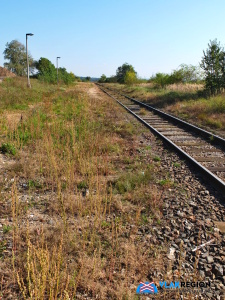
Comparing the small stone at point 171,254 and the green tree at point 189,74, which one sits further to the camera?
the green tree at point 189,74

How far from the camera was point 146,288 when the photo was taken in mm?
2490

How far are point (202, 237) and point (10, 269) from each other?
89.6 inches

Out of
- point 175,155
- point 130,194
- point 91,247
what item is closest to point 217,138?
point 175,155

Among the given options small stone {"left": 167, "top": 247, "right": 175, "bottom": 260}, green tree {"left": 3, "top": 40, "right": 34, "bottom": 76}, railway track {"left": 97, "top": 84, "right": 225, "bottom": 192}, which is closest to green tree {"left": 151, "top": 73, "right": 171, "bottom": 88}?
railway track {"left": 97, "top": 84, "right": 225, "bottom": 192}

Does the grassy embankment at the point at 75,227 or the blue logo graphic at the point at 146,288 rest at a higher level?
the grassy embankment at the point at 75,227

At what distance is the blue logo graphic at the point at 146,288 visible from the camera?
2457mm

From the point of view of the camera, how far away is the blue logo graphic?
2457mm

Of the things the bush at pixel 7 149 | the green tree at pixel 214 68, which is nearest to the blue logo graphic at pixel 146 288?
the bush at pixel 7 149

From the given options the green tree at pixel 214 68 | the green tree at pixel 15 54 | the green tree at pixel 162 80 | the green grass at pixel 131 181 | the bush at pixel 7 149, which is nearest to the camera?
the green grass at pixel 131 181

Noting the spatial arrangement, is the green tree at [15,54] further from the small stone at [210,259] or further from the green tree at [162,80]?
the small stone at [210,259]

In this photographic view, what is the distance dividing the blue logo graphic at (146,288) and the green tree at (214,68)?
54.9ft

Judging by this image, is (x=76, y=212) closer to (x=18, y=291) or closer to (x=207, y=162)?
(x=18, y=291)

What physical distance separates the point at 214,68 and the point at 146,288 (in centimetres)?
1761

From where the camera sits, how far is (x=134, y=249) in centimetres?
293
